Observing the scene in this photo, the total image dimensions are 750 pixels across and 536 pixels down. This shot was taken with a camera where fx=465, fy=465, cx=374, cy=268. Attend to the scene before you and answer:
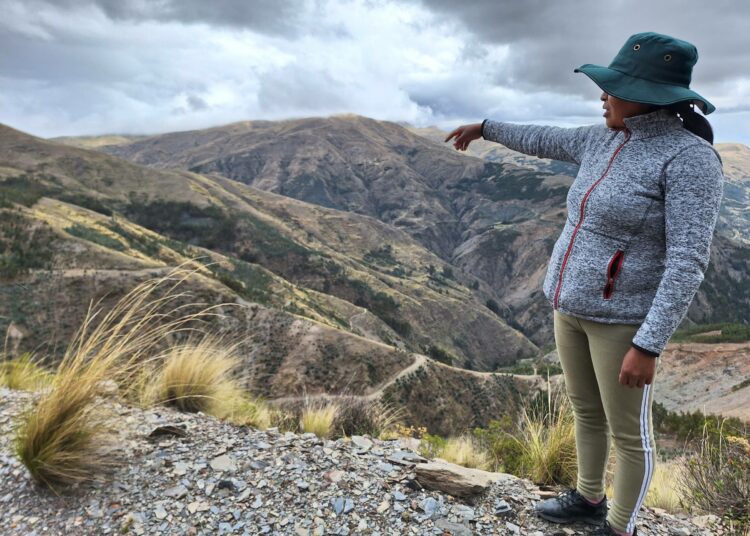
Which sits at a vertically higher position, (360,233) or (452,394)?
(360,233)

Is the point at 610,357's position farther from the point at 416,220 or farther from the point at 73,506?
the point at 416,220

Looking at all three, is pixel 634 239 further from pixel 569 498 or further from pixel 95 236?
pixel 95 236

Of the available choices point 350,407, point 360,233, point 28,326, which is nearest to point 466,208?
point 360,233

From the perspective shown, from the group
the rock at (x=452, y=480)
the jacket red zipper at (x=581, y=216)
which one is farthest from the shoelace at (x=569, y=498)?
the jacket red zipper at (x=581, y=216)

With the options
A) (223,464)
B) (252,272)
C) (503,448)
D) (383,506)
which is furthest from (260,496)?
(252,272)

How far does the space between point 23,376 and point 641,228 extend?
4936 mm

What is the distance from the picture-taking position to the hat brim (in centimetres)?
178

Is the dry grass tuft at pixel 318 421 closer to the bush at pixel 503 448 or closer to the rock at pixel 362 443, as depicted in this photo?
the rock at pixel 362 443

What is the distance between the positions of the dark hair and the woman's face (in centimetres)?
6

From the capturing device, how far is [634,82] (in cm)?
188

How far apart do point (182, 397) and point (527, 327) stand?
346 feet

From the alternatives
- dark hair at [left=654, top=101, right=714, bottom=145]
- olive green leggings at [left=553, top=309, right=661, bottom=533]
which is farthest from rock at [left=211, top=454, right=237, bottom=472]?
dark hair at [left=654, top=101, right=714, bottom=145]

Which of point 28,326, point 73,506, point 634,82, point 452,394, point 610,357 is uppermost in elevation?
point 634,82

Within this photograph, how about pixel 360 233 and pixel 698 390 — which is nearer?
pixel 698 390
